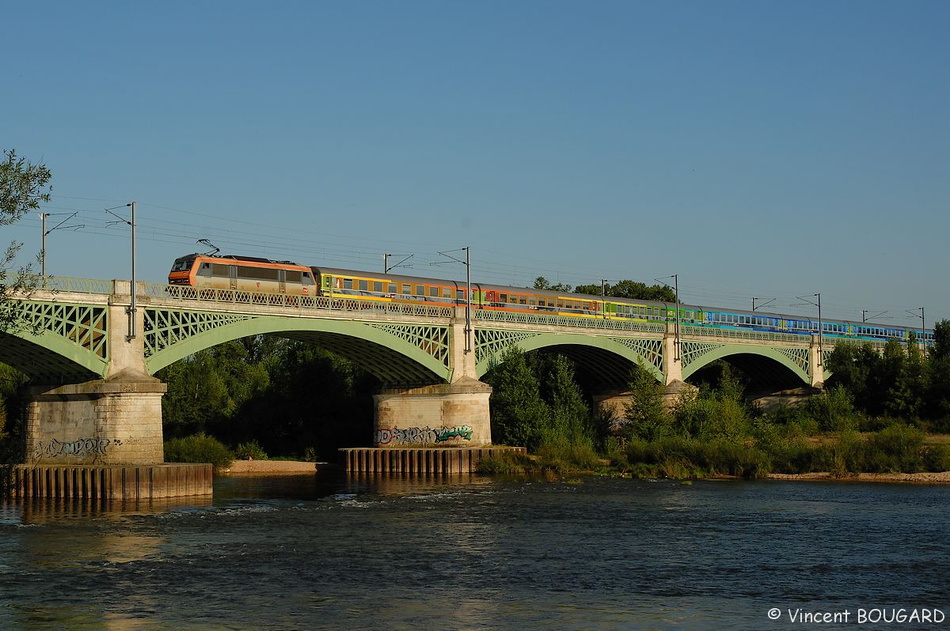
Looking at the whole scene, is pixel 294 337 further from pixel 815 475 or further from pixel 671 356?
pixel 671 356

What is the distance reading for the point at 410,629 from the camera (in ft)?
83.6

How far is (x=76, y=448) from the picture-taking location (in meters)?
55.8

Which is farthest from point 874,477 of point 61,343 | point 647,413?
point 61,343

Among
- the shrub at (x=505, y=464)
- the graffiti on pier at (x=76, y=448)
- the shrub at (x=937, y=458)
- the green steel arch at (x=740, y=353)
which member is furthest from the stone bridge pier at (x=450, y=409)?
the shrub at (x=937, y=458)

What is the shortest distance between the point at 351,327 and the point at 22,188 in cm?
3458

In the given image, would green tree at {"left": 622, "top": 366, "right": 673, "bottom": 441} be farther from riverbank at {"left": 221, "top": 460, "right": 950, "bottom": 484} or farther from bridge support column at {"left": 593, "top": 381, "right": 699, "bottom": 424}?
riverbank at {"left": 221, "top": 460, "right": 950, "bottom": 484}

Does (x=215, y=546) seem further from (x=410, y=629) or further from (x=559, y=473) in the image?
(x=559, y=473)

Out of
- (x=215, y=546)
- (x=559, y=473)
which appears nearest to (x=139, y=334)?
(x=215, y=546)

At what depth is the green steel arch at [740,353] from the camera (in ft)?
307

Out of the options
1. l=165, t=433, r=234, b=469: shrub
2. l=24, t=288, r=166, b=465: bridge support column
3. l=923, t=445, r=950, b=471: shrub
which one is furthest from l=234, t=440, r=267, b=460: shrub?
l=923, t=445, r=950, b=471: shrub

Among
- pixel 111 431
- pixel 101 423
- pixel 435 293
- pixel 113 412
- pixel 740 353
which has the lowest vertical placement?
pixel 111 431

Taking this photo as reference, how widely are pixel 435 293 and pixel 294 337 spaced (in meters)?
11.9

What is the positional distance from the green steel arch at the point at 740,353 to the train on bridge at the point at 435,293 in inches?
130

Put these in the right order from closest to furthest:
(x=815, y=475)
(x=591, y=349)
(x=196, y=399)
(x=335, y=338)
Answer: (x=815, y=475) < (x=335, y=338) < (x=591, y=349) < (x=196, y=399)
